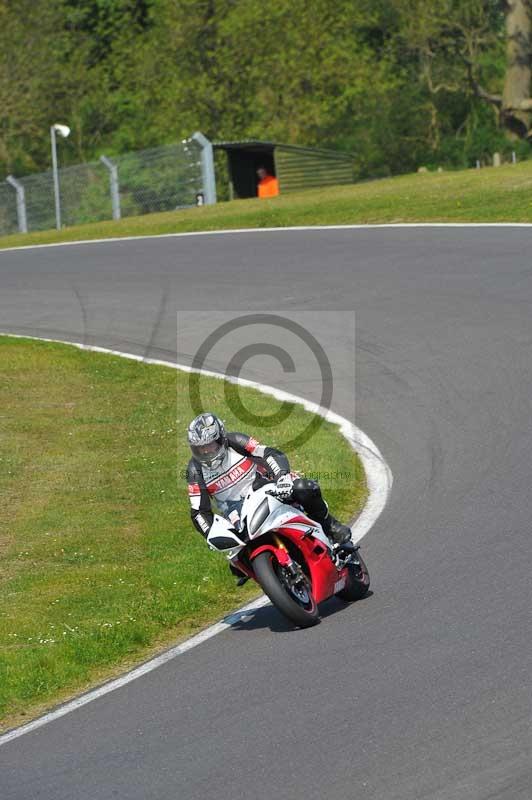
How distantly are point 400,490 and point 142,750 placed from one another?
5.83 metres

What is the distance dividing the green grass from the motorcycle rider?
15.8m

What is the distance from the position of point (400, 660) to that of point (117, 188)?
29.3 m

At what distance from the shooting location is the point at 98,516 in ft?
42.5

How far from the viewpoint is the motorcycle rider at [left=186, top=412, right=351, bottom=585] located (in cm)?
936

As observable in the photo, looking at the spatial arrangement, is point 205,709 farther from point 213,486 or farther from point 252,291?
point 252,291

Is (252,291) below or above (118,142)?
below

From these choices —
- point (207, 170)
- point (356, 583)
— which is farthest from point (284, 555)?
point (207, 170)

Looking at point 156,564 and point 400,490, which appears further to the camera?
point 400,490

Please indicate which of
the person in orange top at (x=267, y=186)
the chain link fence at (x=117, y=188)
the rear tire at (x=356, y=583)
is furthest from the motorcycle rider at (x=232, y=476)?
the person in orange top at (x=267, y=186)

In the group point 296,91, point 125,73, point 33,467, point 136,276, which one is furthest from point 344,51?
point 33,467

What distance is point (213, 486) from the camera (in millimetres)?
9555

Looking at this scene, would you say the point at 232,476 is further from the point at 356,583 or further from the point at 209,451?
the point at 356,583

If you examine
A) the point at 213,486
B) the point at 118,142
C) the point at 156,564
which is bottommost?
the point at 156,564

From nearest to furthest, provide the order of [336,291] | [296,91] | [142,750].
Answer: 1. [142,750]
2. [336,291]
3. [296,91]
